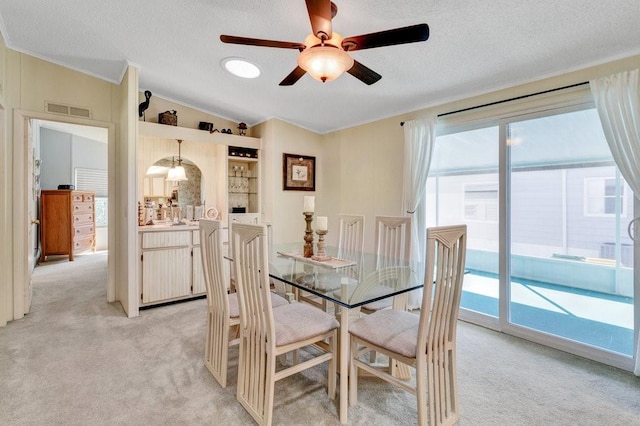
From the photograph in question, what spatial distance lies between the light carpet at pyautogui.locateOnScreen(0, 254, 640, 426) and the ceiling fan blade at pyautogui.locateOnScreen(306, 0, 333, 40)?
6.93 ft

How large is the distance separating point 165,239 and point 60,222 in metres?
4.02

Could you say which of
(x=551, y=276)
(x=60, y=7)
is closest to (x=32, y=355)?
(x=60, y=7)

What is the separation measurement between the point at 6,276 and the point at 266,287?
3177 millimetres

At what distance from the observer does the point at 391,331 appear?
1.71m

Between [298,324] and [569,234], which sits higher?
[569,234]

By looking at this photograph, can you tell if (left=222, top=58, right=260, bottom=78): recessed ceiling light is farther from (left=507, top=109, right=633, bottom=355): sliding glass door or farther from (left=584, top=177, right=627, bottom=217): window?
(left=584, top=177, right=627, bottom=217): window

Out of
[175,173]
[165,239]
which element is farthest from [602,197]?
[175,173]

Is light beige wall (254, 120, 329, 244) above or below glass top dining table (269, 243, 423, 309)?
above

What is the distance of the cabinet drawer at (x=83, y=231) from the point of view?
240 inches

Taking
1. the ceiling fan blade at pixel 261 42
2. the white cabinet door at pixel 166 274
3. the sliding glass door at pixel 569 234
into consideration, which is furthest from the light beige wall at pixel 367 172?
the ceiling fan blade at pixel 261 42

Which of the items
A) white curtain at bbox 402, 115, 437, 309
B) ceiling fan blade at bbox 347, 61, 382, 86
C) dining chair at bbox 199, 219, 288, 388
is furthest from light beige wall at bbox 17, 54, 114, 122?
white curtain at bbox 402, 115, 437, 309

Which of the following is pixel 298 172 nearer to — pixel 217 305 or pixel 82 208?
pixel 217 305

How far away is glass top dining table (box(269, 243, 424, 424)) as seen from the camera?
168 centimetres

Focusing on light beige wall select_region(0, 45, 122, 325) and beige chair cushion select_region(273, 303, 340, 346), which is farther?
light beige wall select_region(0, 45, 122, 325)
